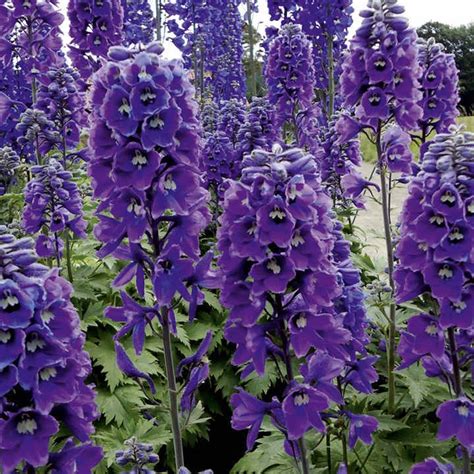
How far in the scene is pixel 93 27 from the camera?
20.5ft

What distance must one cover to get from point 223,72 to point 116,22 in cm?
581

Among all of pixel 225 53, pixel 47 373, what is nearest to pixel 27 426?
pixel 47 373

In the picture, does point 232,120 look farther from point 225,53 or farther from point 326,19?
point 225,53

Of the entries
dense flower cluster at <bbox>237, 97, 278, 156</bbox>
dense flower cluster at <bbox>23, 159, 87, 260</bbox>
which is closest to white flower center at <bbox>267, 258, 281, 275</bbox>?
dense flower cluster at <bbox>23, 159, 87, 260</bbox>

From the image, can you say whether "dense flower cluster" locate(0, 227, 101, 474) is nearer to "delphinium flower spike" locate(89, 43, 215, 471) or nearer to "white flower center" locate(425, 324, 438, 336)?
"delphinium flower spike" locate(89, 43, 215, 471)

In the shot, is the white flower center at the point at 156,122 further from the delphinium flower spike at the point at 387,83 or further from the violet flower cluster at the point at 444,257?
the delphinium flower spike at the point at 387,83

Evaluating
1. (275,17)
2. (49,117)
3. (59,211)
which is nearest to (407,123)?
(59,211)

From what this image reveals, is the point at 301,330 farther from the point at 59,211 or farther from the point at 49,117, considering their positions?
the point at 49,117

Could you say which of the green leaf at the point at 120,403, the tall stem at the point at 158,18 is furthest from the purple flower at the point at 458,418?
the tall stem at the point at 158,18

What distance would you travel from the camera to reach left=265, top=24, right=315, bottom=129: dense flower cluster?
652 cm

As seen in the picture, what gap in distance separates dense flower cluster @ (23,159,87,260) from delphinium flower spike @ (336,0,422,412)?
74.7 inches

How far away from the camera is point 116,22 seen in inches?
247

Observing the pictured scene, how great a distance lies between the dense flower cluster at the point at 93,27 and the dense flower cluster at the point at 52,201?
1.96 meters

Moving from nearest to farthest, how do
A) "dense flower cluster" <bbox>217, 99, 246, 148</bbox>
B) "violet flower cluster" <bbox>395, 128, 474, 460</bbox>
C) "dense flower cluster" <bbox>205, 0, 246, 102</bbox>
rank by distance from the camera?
"violet flower cluster" <bbox>395, 128, 474, 460</bbox>
"dense flower cluster" <bbox>217, 99, 246, 148</bbox>
"dense flower cluster" <bbox>205, 0, 246, 102</bbox>
